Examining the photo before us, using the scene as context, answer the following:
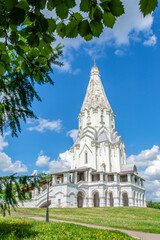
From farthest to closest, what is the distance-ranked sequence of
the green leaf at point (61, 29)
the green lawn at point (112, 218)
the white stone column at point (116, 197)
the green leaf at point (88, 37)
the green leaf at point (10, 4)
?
the white stone column at point (116, 197)
the green lawn at point (112, 218)
the green leaf at point (61, 29)
the green leaf at point (88, 37)
the green leaf at point (10, 4)

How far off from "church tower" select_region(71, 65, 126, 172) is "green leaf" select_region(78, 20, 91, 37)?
35.4m

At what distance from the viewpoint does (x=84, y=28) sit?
7.37 feet

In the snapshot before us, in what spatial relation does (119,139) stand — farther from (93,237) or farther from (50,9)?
(50,9)

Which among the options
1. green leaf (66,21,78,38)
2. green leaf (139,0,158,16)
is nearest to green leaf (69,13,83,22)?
green leaf (66,21,78,38)

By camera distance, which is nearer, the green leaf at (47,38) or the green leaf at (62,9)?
the green leaf at (62,9)

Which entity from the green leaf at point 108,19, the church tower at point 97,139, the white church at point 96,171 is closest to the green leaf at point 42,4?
the green leaf at point 108,19

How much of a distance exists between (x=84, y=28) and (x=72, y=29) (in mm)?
143

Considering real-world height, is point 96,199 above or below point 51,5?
below

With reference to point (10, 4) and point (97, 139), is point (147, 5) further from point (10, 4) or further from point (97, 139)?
point (97, 139)

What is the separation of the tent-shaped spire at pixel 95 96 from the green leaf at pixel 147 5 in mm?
39732

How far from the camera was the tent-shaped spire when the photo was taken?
4217cm

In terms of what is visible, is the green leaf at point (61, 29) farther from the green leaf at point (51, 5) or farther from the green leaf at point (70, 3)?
the green leaf at point (70, 3)

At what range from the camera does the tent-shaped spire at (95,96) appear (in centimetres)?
4217

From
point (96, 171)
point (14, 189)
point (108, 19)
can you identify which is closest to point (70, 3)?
point (108, 19)
